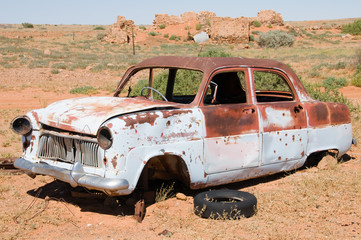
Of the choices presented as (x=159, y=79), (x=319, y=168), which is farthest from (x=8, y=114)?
A: (x=319, y=168)

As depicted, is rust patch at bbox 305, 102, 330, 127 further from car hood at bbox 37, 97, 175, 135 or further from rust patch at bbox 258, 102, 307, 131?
car hood at bbox 37, 97, 175, 135

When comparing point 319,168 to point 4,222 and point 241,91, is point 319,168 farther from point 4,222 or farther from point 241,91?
point 4,222

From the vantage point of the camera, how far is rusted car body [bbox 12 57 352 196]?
421 centimetres

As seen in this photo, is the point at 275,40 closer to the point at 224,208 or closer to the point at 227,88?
the point at 227,88

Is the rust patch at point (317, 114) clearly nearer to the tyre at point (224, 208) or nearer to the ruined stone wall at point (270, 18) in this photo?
the tyre at point (224, 208)

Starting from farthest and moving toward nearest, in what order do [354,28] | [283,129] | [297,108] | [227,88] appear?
[354,28]
[227,88]
[297,108]
[283,129]

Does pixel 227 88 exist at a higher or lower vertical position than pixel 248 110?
higher

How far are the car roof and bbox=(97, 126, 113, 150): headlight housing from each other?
1425 millimetres

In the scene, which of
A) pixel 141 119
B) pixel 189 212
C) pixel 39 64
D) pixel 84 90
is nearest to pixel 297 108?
pixel 189 212

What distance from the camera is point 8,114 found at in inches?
459

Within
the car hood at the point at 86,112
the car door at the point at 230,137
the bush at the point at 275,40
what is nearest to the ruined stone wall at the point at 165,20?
the bush at the point at 275,40

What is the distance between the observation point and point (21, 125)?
4.95m

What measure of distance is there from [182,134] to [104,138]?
824mm

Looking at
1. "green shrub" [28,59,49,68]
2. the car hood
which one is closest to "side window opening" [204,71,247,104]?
the car hood
